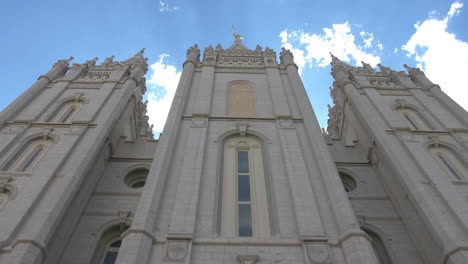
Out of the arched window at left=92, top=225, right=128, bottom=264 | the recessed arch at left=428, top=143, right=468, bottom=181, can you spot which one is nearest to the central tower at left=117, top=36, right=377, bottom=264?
the arched window at left=92, top=225, right=128, bottom=264

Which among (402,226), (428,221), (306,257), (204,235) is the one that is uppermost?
(402,226)

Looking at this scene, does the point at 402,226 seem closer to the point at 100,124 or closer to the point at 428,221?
the point at 428,221

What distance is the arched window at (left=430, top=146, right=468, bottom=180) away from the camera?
14.0 metres

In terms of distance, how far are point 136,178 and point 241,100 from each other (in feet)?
20.5

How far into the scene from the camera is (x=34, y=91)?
62.6 ft

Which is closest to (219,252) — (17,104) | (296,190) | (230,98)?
(296,190)

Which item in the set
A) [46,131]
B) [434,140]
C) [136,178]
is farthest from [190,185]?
[434,140]

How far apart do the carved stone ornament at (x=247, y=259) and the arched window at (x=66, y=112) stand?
1180cm

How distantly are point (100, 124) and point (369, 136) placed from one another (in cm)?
1252

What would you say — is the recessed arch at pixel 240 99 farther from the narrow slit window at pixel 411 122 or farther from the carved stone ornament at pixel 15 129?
the carved stone ornament at pixel 15 129

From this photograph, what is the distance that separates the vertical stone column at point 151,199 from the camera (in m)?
8.79

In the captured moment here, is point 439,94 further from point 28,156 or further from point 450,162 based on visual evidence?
point 28,156

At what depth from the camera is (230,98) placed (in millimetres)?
18250

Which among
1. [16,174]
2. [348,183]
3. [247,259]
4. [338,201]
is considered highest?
[348,183]
